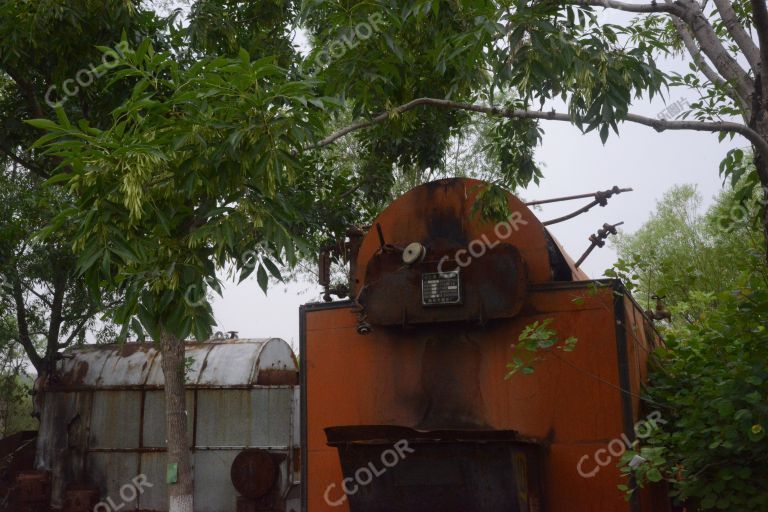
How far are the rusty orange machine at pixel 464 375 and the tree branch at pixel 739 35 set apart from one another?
7.87ft

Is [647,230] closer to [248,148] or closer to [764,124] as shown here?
[764,124]

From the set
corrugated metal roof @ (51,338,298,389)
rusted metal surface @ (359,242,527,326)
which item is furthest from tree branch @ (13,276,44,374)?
rusted metal surface @ (359,242,527,326)

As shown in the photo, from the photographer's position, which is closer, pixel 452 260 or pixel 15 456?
pixel 452 260

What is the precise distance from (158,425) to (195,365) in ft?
4.14

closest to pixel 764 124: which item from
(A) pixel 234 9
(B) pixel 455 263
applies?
(B) pixel 455 263

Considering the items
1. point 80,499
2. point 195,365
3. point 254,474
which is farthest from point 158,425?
point 254,474

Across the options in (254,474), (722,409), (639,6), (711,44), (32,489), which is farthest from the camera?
(32,489)

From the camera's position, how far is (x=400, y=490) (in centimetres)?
557

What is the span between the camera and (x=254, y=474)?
43.5ft

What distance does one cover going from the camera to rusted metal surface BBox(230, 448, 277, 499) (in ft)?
43.2

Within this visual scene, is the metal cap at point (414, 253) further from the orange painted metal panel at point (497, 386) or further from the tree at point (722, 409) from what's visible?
the tree at point (722, 409)

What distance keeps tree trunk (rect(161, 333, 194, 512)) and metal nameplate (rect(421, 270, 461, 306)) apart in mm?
7150

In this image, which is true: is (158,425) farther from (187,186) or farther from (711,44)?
(711,44)

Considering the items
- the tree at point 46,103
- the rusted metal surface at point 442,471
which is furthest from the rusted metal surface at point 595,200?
the tree at point 46,103
